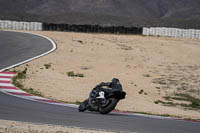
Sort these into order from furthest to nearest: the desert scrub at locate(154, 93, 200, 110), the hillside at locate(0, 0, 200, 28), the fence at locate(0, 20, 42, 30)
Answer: the hillside at locate(0, 0, 200, 28), the fence at locate(0, 20, 42, 30), the desert scrub at locate(154, 93, 200, 110)

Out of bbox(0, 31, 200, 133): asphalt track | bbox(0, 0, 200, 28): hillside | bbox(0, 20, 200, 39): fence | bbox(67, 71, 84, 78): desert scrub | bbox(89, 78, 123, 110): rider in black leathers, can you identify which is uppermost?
bbox(0, 0, 200, 28): hillside

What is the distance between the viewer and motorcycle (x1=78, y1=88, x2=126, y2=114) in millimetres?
11820

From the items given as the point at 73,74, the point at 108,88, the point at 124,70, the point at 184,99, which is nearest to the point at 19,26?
the point at 124,70

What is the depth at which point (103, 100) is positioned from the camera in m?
12.1

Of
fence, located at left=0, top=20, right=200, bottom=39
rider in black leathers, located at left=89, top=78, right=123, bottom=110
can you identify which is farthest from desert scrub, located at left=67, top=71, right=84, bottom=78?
fence, located at left=0, top=20, right=200, bottom=39

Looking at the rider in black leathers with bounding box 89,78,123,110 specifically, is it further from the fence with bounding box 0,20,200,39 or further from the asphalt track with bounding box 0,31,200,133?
the fence with bounding box 0,20,200,39

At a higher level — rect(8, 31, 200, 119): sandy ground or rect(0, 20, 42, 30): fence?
rect(0, 20, 42, 30): fence

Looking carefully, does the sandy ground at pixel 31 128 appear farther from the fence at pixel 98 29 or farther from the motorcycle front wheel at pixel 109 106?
the fence at pixel 98 29

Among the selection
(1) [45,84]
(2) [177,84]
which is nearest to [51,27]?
(2) [177,84]

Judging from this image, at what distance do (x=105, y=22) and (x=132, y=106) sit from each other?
7942 centimetres

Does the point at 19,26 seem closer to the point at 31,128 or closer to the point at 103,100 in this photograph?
the point at 103,100

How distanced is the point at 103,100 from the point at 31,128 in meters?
3.25

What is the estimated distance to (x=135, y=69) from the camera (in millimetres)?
28016

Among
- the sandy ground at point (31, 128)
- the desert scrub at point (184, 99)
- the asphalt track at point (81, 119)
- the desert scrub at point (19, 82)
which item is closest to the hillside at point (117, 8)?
the desert scrub at point (184, 99)
